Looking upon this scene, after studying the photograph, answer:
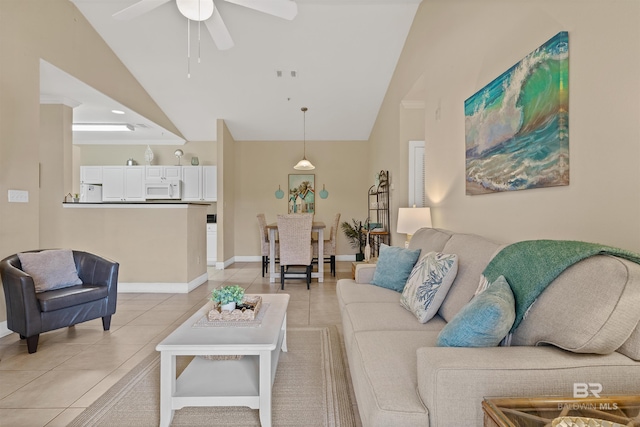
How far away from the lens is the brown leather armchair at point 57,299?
8.07 feet

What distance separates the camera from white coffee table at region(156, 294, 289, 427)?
5.17ft

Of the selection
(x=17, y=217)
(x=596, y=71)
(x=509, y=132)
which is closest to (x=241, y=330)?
(x=509, y=132)

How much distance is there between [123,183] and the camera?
22.6ft

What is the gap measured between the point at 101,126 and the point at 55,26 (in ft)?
9.51

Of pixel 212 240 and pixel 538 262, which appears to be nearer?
pixel 538 262

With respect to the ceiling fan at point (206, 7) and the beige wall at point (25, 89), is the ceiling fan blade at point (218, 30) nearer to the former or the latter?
the ceiling fan at point (206, 7)

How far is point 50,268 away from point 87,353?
903 mm

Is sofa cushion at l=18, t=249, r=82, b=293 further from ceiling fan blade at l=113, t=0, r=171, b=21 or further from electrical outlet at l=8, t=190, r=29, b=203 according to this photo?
ceiling fan blade at l=113, t=0, r=171, b=21

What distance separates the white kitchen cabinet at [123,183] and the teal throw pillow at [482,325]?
715 cm

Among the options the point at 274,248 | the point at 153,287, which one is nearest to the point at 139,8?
the point at 153,287

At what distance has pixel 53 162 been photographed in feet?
13.8

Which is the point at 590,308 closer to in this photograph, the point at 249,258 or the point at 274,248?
the point at 274,248

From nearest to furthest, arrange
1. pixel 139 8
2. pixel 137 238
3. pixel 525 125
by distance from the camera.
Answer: pixel 525 125
pixel 139 8
pixel 137 238

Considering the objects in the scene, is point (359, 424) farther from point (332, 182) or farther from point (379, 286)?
point (332, 182)
